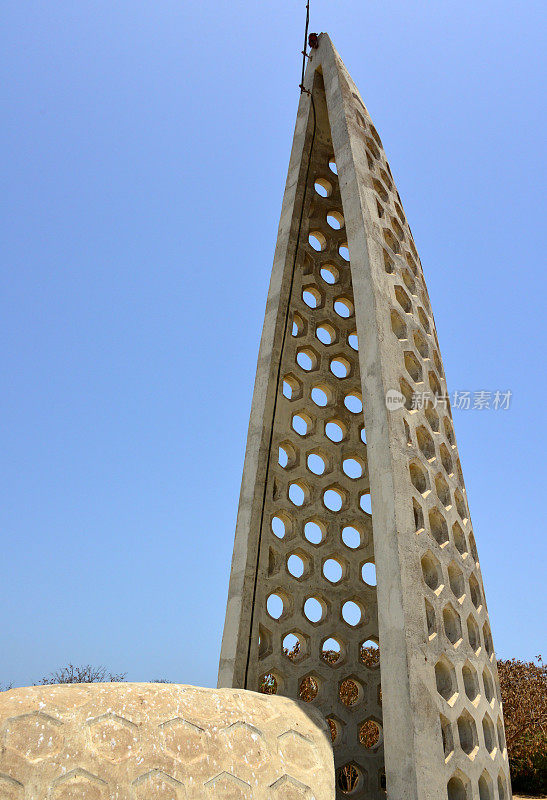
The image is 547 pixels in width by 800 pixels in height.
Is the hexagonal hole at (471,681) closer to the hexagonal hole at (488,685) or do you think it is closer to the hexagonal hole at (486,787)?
the hexagonal hole at (488,685)

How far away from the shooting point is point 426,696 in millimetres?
4332

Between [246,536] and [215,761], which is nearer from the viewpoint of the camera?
[215,761]

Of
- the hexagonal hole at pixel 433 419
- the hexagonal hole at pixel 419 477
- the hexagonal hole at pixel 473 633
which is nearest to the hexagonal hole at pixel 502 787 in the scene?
the hexagonal hole at pixel 473 633

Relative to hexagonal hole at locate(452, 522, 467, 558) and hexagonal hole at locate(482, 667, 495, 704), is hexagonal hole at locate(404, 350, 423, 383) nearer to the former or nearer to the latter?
hexagonal hole at locate(452, 522, 467, 558)

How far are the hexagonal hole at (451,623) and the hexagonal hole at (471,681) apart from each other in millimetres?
195

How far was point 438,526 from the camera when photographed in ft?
18.1

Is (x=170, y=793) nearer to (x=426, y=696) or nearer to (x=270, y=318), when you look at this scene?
(x=426, y=696)

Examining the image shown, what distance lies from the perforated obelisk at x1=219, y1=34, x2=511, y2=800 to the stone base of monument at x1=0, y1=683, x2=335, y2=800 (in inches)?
26.5

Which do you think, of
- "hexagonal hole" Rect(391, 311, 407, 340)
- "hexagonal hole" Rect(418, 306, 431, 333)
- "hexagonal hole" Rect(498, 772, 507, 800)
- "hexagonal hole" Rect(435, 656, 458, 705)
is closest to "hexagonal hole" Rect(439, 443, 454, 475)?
"hexagonal hole" Rect(391, 311, 407, 340)

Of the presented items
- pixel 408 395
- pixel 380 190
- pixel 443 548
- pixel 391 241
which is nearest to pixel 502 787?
pixel 443 548

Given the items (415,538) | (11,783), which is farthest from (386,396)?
(11,783)

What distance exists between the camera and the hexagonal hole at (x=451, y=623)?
512cm

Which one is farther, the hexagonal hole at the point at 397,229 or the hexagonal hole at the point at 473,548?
the hexagonal hole at the point at 397,229

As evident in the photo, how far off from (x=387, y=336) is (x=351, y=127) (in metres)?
2.44
